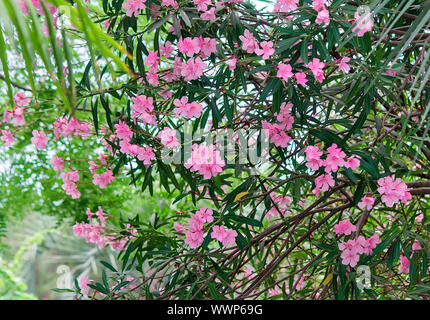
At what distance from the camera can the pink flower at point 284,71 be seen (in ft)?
4.38

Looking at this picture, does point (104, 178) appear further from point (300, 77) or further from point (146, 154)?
point (300, 77)

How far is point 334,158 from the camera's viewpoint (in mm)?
1389

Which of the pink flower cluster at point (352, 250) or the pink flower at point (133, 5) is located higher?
the pink flower at point (133, 5)

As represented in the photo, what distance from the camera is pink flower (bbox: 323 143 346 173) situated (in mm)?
1383

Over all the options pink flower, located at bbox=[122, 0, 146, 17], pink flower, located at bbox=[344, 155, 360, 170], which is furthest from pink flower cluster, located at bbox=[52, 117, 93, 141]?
pink flower, located at bbox=[344, 155, 360, 170]

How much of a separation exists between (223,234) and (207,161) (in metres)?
0.23

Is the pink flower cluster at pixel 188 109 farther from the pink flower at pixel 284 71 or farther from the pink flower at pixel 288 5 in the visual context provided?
the pink flower at pixel 288 5

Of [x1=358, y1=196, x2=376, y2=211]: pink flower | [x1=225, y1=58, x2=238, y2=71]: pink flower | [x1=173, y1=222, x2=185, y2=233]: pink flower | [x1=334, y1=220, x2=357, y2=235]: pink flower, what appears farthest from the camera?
[x1=173, y1=222, x2=185, y2=233]: pink flower

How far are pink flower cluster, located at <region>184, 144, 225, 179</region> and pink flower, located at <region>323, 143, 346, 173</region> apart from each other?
29 cm

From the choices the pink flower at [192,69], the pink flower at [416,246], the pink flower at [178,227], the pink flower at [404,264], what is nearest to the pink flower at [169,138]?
the pink flower at [192,69]

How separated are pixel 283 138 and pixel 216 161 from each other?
0.22 metres

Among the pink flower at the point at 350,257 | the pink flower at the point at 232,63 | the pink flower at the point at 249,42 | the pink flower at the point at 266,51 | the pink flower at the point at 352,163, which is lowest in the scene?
the pink flower at the point at 350,257

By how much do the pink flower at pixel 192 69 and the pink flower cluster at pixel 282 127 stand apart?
0.24 metres

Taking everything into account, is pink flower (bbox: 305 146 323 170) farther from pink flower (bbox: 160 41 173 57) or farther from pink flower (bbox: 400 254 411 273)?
pink flower (bbox: 400 254 411 273)
